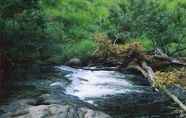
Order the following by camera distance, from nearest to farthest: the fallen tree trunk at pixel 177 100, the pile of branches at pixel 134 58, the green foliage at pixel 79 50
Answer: the fallen tree trunk at pixel 177 100 < the pile of branches at pixel 134 58 < the green foliage at pixel 79 50

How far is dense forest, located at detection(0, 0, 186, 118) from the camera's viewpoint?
1279 cm

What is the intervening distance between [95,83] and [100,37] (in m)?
2.41

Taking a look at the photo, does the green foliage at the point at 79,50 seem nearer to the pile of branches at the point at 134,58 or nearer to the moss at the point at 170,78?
the pile of branches at the point at 134,58

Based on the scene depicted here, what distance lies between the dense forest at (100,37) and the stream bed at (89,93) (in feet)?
1.44

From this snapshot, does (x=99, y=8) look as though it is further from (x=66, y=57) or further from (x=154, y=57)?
(x=154, y=57)

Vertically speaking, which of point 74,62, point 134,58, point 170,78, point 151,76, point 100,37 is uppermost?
point 100,37

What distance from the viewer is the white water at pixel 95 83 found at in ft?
43.0

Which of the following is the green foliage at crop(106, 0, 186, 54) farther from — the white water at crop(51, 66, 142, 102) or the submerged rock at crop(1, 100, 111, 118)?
the submerged rock at crop(1, 100, 111, 118)

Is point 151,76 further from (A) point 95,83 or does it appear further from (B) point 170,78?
(B) point 170,78

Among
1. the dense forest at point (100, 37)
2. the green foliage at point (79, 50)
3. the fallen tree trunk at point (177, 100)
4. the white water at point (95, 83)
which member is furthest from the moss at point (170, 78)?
the green foliage at point (79, 50)

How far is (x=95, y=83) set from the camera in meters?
14.4

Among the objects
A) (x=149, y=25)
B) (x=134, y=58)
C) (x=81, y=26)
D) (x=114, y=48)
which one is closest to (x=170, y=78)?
(x=134, y=58)

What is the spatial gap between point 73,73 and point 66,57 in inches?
103

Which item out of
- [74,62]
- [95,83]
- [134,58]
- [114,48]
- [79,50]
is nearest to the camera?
[95,83]
